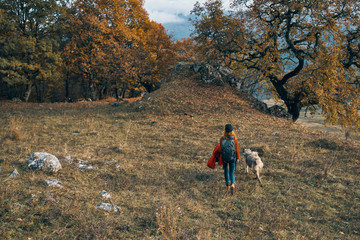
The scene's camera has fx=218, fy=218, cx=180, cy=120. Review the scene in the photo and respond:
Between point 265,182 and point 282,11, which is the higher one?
point 282,11

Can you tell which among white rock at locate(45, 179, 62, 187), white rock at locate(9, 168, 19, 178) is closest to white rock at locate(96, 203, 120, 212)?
white rock at locate(45, 179, 62, 187)

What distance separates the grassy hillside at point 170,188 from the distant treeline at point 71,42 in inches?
523

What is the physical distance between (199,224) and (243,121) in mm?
12498

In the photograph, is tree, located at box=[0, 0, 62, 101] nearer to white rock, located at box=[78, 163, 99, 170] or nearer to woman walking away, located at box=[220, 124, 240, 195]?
white rock, located at box=[78, 163, 99, 170]

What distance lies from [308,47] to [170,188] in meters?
19.2

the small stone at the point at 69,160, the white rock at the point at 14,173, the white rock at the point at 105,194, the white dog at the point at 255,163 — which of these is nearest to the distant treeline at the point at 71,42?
the small stone at the point at 69,160

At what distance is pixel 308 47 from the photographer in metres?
19.4

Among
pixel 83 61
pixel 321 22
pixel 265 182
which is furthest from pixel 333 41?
pixel 83 61

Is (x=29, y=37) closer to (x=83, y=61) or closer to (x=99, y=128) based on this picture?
(x=83, y=61)

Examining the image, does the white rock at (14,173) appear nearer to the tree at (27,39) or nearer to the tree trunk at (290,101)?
the tree at (27,39)

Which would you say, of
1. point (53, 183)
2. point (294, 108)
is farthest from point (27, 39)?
point (294, 108)

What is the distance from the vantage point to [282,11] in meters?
19.0

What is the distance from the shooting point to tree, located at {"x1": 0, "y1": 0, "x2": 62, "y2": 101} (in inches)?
898

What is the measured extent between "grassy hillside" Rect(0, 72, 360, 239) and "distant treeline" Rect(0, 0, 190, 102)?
43.6ft
